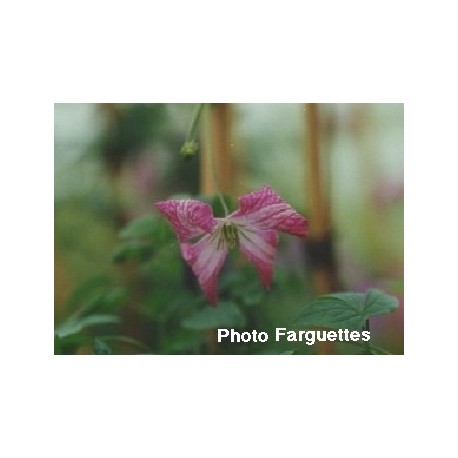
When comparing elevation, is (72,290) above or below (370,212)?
below

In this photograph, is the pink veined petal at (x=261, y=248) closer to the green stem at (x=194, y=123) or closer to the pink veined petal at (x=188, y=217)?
the pink veined petal at (x=188, y=217)

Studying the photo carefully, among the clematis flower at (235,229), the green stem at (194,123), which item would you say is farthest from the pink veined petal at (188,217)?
the green stem at (194,123)

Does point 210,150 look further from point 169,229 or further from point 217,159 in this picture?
point 169,229

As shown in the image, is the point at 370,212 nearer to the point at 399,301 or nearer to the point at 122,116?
the point at 399,301

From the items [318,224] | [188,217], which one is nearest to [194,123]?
[188,217]

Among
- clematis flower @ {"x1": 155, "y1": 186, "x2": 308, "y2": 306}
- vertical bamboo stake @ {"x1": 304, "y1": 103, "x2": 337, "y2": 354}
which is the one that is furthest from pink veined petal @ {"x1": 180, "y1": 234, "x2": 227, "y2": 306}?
vertical bamboo stake @ {"x1": 304, "y1": 103, "x2": 337, "y2": 354}

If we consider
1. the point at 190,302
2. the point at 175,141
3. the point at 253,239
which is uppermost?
the point at 175,141

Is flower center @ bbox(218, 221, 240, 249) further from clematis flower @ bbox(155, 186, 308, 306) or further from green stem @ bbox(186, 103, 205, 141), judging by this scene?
green stem @ bbox(186, 103, 205, 141)

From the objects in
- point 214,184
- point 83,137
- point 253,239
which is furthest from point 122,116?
point 253,239
